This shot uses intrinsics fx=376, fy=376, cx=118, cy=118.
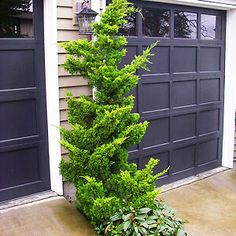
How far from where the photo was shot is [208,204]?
446cm

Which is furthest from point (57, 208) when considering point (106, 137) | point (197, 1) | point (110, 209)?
point (197, 1)

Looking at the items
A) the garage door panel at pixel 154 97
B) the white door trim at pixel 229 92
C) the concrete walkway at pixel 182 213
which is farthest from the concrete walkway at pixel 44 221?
the white door trim at pixel 229 92

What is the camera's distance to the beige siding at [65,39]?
366 centimetres

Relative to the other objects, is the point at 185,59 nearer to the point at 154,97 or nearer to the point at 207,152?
the point at 154,97

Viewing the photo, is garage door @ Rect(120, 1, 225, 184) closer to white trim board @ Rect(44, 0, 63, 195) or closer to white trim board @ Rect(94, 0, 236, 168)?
white trim board @ Rect(94, 0, 236, 168)

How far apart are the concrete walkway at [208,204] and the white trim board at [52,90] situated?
56.2 inches

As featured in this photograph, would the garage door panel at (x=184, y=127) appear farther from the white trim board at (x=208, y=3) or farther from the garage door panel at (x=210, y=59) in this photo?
the white trim board at (x=208, y=3)

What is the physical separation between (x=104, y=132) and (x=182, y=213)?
1.56 metres

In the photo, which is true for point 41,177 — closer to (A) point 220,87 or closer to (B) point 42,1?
(B) point 42,1

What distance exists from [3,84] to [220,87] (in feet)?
10.6

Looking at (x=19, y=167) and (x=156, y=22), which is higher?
(x=156, y=22)

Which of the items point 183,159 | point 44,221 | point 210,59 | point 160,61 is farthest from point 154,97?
Result: point 44,221

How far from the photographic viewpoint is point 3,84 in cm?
351

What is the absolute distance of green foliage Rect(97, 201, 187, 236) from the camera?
10.5ft
